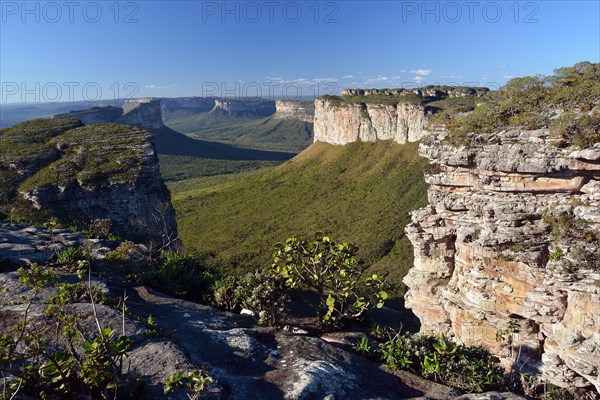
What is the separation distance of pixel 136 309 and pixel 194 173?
115606 millimetres

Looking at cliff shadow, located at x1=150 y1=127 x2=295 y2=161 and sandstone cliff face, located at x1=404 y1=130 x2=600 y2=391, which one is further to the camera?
cliff shadow, located at x1=150 y1=127 x2=295 y2=161

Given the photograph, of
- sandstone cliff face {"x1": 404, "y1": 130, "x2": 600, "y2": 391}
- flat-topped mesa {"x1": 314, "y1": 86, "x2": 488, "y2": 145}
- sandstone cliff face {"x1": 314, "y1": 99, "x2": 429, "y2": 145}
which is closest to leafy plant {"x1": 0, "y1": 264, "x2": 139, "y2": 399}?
sandstone cliff face {"x1": 404, "y1": 130, "x2": 600, "y2": 391}

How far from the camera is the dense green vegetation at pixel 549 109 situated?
1191 cm

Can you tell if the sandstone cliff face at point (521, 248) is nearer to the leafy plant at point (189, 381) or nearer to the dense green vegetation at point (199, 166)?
the leafy plant at point (189, 381)

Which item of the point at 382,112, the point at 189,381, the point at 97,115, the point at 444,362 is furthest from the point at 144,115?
the point at 189,381

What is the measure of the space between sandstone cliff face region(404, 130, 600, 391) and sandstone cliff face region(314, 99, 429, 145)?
55.2 meters

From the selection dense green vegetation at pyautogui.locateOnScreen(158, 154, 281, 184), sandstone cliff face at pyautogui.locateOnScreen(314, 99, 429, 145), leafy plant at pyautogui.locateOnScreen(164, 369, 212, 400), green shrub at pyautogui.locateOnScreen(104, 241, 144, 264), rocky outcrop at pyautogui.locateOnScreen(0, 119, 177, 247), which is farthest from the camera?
dense green vegetation at pyautogui.locateOnScreen(158, 154, 281, 184)

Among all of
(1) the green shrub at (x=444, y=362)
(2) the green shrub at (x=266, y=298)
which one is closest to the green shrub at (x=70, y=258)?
(2) the green shrub at (x=266, y=298)

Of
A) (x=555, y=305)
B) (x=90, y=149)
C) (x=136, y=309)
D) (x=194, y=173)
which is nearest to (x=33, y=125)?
(x=90, y=149)

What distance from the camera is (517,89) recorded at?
15359 millimetres

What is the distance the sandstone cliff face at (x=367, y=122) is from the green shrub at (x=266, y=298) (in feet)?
200

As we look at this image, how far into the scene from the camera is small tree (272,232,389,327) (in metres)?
11.8

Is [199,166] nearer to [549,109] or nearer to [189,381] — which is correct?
[549,109]

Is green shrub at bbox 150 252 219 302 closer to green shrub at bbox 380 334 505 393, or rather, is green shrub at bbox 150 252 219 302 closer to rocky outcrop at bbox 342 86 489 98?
green shrub at bbox 380 334 505 393
